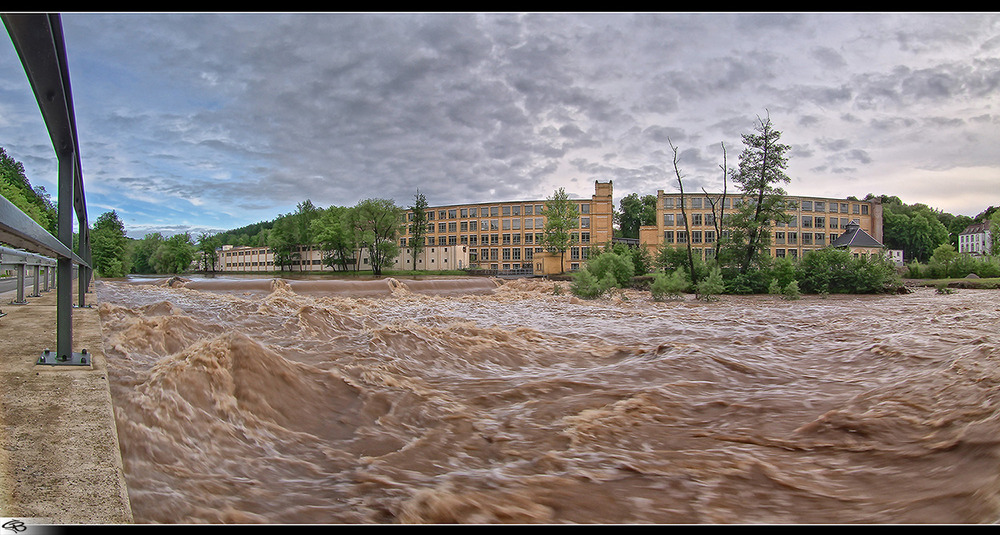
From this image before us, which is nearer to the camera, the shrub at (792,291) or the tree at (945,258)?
the shrub at (792,291)

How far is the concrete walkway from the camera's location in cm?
116

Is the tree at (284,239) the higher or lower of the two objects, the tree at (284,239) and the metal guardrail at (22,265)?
the higher

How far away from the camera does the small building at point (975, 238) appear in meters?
46.8

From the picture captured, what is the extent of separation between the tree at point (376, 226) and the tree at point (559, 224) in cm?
1929

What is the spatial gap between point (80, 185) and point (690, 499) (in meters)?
7.13

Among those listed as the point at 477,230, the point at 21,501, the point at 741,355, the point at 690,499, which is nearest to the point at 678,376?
the point at 741,355

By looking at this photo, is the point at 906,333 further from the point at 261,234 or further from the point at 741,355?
the point at 261,234

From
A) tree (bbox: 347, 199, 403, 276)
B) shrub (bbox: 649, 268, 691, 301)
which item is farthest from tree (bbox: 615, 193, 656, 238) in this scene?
shrub (bbox: 649, 268, 691, 301)

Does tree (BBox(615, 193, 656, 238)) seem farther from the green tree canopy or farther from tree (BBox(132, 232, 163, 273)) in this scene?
tree (BBox(132, 232, 163, 273))

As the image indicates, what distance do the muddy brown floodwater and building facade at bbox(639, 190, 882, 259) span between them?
182 feet

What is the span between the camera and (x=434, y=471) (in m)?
2.23

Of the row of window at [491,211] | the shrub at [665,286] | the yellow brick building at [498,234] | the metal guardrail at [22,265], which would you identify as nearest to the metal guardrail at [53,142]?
the metal guardrail at [22,265]

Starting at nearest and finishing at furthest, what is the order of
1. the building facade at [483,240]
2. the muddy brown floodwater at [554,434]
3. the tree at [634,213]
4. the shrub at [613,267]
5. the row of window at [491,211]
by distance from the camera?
the muddy brown floodwater at [554,434] → the shrub at [613,267] → the building facade at [483,240] → the row of window at [491,211] → the tree at [634,213]

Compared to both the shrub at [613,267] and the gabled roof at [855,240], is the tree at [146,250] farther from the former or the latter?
the gabled roof at [855,240]
